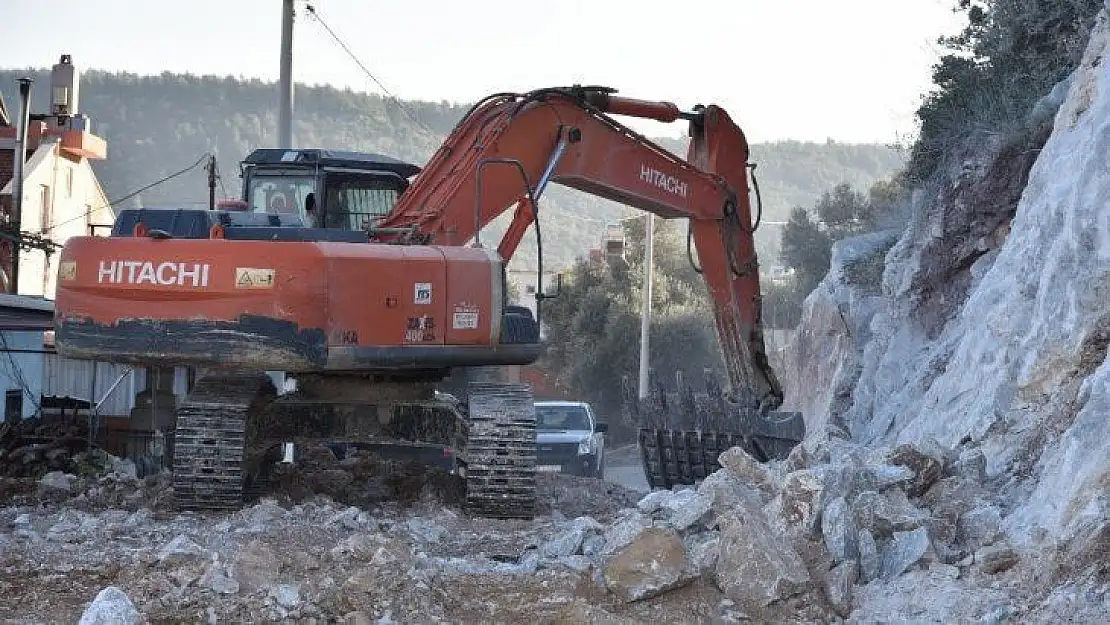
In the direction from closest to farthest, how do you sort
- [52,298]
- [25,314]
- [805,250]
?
[25,314]
[52,298]
[805,250]

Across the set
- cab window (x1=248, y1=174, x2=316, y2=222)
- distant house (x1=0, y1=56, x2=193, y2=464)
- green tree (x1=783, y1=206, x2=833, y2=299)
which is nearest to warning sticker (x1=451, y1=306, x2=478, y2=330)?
cab window (x1=248, y1=174, x2=316, y2=222)

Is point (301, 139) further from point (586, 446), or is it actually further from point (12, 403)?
point (12, 403)

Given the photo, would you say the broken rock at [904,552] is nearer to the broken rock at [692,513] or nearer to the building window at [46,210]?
the broken rock at [692,513]

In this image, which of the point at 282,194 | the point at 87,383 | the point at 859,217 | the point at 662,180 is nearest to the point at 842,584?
the point at 662,180

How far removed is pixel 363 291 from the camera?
39.4 ft

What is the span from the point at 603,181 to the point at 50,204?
28819 millimetres

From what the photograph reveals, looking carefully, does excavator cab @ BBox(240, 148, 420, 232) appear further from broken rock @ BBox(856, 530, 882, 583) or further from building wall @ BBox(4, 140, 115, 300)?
building wall @ BBox(4, 140, 115, 300)

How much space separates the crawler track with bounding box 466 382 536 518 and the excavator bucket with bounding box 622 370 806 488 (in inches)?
175

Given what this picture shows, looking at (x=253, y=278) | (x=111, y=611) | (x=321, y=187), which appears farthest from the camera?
(x=321, y=187)

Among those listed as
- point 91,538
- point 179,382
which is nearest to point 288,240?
point 91,538

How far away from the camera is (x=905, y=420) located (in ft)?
48.5

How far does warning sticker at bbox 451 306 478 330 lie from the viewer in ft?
41.2

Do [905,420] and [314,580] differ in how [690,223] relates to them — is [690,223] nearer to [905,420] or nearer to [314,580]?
[905,420]

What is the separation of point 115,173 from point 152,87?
77.9 ft
